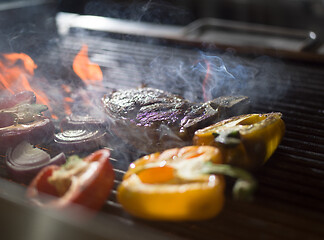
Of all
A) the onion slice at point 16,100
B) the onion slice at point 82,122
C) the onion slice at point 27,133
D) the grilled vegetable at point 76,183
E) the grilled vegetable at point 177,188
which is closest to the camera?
the grilled vegetable at point 177,188

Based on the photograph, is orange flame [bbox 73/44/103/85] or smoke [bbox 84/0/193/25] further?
smoke [bbox 84/0/193/25]

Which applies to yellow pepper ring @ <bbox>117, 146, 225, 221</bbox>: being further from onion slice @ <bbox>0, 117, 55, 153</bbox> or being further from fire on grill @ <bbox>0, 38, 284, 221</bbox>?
onion slice @ <bbox>0, 117, 55, 153</bbox>

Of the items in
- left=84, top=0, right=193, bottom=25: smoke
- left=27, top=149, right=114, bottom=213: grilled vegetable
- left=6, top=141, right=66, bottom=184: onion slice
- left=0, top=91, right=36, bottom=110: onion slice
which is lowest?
left=6, top=141, right=66, bottom=184: onion slice

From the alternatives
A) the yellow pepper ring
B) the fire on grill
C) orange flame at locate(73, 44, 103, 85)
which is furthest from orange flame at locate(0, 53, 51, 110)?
the yellow pepper ring

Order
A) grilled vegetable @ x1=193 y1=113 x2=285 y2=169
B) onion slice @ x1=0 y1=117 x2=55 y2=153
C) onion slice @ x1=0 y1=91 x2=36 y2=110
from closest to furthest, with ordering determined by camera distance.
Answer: grilled vegetable @ x1=193 y1=113 x2=285 y2=169
onion slice @ x1=0 y1=117 x2=55 y2=153
onion slice @ x1=0 y1=91 x2=36 y2=110

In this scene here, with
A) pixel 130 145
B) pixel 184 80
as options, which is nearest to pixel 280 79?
pixel 184 80

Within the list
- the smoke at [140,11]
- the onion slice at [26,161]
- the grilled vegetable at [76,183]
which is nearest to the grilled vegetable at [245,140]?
the grilled vegetable at [76,183]

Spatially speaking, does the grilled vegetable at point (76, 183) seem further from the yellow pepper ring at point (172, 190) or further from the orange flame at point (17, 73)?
the orange flame at point (17, 73)
